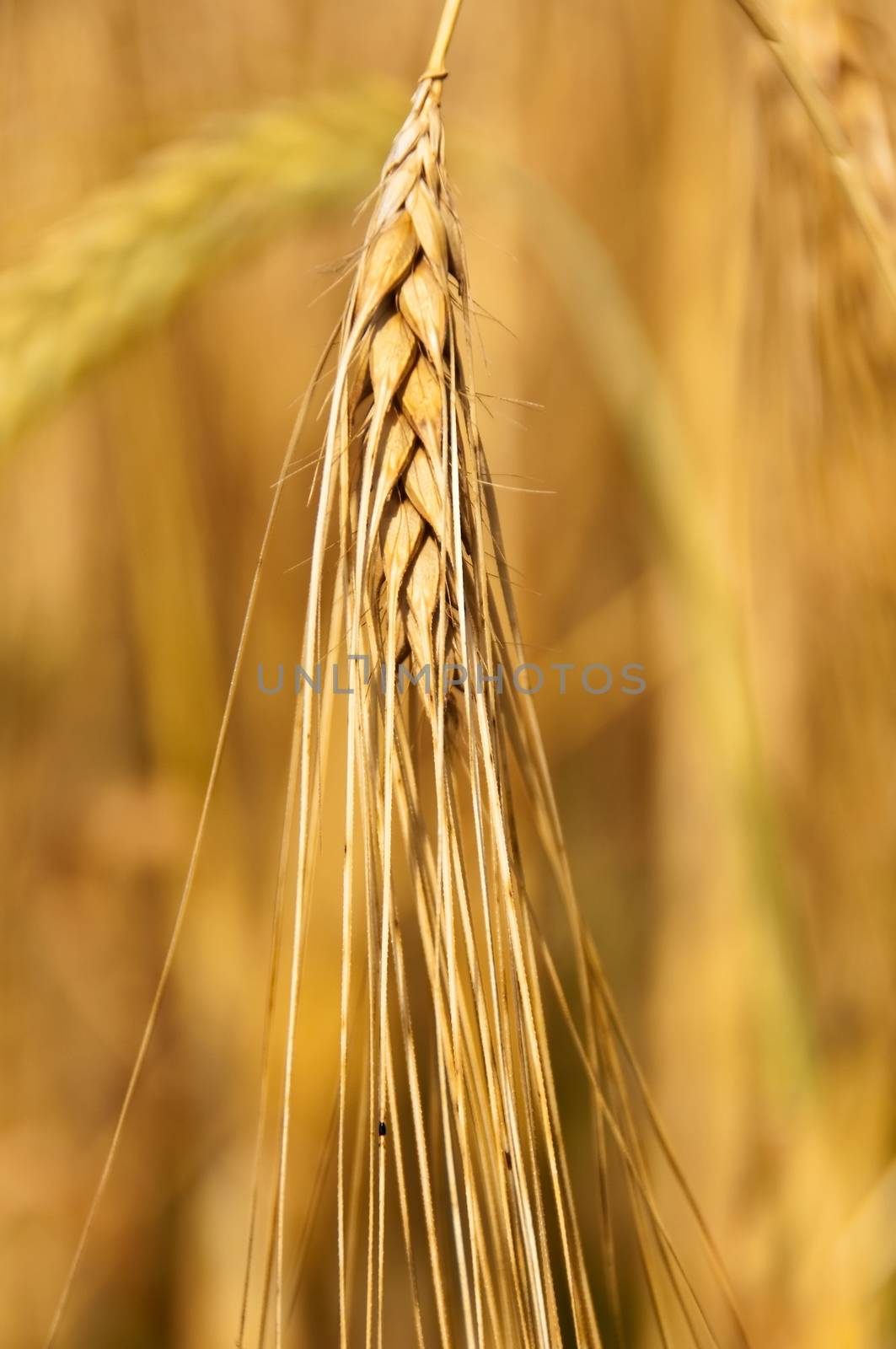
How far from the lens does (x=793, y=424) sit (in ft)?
1.69

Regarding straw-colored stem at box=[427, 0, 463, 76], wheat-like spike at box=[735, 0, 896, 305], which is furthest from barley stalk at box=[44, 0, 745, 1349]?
wheat-like spike at box=[735, 0, 896, 305]

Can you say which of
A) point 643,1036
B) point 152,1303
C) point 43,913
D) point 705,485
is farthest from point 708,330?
point 152,1303

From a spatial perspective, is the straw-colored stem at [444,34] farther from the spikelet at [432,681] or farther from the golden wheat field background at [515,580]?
the golden wheat field background at [515,580]

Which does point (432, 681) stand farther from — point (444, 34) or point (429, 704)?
point (444, 34)

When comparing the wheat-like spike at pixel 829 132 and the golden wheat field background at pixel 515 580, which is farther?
the golden wheat field background at pixel 515 580

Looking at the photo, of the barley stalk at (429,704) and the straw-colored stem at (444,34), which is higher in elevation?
the straw-colored stem at (444,34)

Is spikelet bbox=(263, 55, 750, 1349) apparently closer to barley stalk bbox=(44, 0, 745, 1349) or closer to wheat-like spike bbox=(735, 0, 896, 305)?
barley stalk bbox=(44, 0, 745, 1349)

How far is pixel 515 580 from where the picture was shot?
739 mm

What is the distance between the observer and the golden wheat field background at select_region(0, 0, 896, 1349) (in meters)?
0.47

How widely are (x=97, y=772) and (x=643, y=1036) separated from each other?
1.57 ft

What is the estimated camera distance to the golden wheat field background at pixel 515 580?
474 millimetres

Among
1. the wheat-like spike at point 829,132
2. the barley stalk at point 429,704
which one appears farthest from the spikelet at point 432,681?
the wheat-like spike at point 829,132

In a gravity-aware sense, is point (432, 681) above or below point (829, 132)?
below

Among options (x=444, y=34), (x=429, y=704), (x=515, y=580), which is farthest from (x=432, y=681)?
(x=515, y=580)
